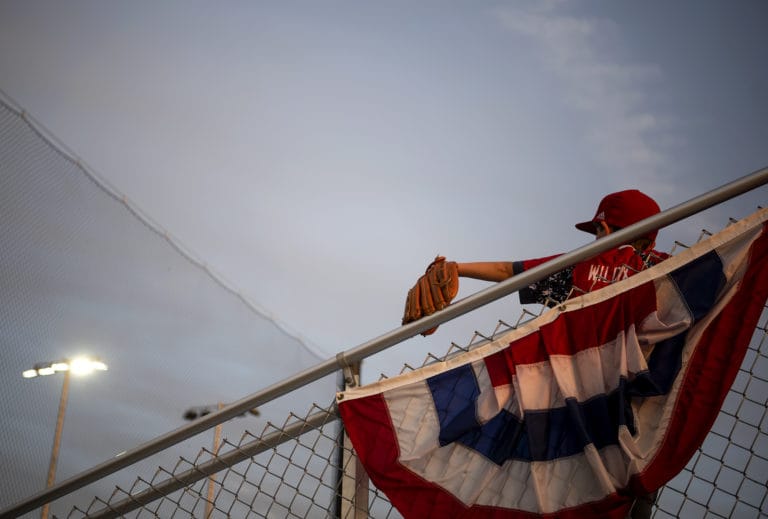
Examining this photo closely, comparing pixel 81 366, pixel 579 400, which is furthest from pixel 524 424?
pixel 81 366

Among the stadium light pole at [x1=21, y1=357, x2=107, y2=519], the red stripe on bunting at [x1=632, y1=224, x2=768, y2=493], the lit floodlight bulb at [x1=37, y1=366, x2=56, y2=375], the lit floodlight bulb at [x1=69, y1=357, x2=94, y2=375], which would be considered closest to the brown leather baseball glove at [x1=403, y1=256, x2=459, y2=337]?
the red stripe on bunting at [x1=632, y1=224, x2=768, y2=493]

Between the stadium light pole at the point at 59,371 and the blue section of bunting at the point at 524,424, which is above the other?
the blue section of bunting at the point at 524,424

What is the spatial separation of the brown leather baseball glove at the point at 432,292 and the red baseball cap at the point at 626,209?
1.87 ft

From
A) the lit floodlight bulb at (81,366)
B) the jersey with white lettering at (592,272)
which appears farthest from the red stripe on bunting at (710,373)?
the lit floodlight bulb at (81,366)

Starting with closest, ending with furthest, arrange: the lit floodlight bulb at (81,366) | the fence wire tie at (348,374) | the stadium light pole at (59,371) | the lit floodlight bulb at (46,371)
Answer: the fence wire tie at (348,374) < the stadium light pole at (59,371) < the lit floodlight bulb at (46,371) < the lit floodlight bulb at (81,366)

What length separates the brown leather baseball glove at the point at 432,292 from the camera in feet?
7.06

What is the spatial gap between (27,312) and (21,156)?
109 cm

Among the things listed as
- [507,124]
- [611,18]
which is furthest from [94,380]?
[507,124]

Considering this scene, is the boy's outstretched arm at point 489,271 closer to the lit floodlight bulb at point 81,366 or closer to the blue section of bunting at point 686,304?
the blue section of bunting at point 686,304

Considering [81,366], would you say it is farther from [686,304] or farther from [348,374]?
[686,304]

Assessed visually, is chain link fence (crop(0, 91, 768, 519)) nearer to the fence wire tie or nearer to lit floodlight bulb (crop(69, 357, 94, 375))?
the fence wire tie

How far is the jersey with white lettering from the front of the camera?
217 centimetres

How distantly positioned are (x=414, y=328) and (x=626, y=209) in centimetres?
86

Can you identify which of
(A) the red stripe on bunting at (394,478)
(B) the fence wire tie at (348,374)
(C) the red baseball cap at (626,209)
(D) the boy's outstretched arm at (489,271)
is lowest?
(A) the red stripe on bunting at (394,478)
